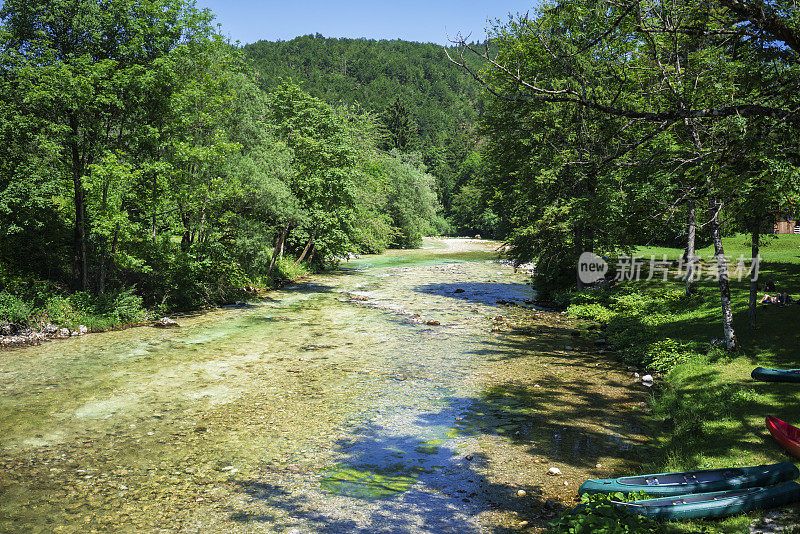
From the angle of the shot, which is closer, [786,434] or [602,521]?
Result: [602,521]

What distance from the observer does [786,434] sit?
7863 mm

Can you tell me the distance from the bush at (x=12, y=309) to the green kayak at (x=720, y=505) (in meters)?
19.5

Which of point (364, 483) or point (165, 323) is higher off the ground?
point (165, 323)

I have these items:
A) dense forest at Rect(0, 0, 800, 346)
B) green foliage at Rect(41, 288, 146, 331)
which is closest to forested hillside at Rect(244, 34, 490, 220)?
dense forest at Rect(0, 0, 800, 346)

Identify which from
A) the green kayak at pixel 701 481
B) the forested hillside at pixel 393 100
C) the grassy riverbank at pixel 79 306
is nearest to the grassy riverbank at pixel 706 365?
the green kayak at pixel 701 481

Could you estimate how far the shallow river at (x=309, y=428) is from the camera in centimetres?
758

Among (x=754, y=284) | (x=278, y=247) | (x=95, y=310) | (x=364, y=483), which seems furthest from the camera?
(x=278, y=247)

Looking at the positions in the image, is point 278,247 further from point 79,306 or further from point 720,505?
point 720,505

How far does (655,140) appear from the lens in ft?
42.4

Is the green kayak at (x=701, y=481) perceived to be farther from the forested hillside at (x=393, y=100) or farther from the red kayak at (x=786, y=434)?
the forested hillside at (x=393, y=100)

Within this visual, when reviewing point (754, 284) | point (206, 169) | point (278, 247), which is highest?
point (206, 169)

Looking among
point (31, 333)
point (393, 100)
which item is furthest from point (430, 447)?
point (393, 100)

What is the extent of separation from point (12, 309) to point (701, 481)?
20514 mm

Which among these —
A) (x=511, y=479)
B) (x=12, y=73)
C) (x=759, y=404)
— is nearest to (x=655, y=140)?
(x=759, y=404)
